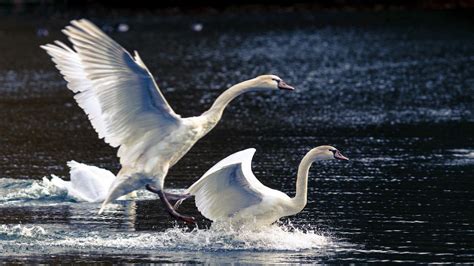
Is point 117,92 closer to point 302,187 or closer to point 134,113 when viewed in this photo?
point 134,113

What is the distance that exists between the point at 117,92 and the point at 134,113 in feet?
1.11

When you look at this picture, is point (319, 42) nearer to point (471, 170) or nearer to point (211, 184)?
point (471, 170)

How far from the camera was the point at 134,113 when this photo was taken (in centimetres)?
1407

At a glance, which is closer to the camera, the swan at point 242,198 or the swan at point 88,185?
the swan at point 242,198

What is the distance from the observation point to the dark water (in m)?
13.9

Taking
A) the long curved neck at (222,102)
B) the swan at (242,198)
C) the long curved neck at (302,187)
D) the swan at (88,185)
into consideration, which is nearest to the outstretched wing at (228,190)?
the swan at (242,198)

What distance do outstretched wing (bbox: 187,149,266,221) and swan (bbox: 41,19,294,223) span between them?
1.00 feet

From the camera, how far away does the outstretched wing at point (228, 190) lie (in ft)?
45.9

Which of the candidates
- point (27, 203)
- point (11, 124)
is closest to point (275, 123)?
point (11, 124)

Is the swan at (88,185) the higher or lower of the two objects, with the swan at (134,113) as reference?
lower

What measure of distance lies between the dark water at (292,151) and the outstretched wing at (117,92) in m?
1.14

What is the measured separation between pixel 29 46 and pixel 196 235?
33.3m

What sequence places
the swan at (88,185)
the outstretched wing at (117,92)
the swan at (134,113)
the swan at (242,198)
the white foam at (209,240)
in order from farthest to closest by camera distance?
the swan at (88,185), the swan at (242,198), the white foam at (209,240), the swan at (134,113), the outstretched wing at (117,92)

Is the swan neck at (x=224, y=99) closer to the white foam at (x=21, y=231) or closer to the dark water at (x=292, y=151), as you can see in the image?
the dark water at (x=292, y=151)
